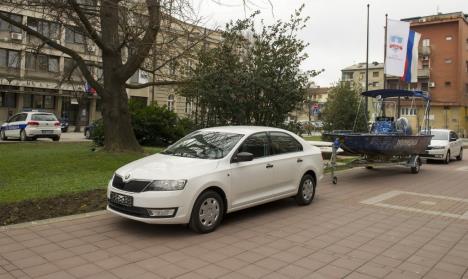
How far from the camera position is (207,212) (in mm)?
6352

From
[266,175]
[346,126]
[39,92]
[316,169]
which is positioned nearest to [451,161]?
[346,126]

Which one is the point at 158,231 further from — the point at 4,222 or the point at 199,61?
the point at 199,61

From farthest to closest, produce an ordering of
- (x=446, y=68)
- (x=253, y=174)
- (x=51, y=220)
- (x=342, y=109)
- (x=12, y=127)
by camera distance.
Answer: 1. (x=446, y=68)
2. (x=342, y=109)
3. (x=12, y=127)
4. (x=253, y=174)
5. (x=51, y=220)

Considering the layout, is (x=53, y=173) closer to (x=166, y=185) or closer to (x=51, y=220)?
(x=51, y=220)

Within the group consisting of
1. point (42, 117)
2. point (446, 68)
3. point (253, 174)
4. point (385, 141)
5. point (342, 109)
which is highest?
point (446, 68)

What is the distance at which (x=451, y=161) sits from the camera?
2102cm

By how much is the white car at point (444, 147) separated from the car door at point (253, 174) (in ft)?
43.7

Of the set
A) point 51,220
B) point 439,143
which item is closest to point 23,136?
point 51,220

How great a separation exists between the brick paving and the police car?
18.8 metres

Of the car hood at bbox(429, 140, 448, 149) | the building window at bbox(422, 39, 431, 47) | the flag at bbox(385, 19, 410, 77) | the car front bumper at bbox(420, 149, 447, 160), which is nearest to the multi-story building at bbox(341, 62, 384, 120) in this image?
the building window at bbox(422, 39, 431, 47)

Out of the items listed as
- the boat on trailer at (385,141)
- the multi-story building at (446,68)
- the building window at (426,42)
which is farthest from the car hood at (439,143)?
the building window at (426,42)

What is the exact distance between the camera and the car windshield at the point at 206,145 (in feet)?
22.9

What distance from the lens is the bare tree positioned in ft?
38.6

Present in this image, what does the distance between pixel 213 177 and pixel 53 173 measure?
554cm
